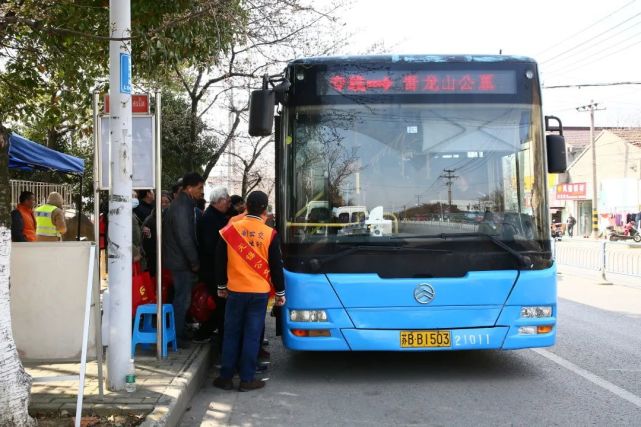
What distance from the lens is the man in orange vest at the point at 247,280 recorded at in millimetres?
5812

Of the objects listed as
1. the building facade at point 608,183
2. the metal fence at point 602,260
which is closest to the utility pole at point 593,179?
the building facade at point 608,183

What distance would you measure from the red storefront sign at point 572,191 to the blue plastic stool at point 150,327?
4621 cm

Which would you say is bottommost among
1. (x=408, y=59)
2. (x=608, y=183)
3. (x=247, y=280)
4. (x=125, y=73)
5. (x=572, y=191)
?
(x=247, y=280)

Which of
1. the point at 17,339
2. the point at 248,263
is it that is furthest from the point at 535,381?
the point at 17,339

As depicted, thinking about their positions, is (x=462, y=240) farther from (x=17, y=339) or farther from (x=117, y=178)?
(x=17, y=339)

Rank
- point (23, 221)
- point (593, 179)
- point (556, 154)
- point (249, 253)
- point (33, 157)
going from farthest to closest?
point (593, 179) < point (23, 221) < point (33, 157) < point (556, 154) < point (249, 253)

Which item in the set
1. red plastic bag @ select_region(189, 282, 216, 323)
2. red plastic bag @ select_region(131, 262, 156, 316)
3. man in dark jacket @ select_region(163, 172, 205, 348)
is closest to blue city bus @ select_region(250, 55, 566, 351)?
man in dark jacket @ select_region(163, 172, 205, 348)

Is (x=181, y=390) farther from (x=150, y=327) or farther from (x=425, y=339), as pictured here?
(x=425, y=339)

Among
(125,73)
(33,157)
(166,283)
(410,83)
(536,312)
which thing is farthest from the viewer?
(33,157)

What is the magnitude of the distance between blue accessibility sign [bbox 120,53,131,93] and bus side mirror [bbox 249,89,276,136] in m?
1.20

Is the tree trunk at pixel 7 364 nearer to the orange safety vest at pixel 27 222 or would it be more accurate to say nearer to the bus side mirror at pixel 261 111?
the bus side mirror at pixel 261 111

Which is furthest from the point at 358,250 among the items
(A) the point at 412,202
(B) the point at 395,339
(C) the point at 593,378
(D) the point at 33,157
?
(D) the point at 33,157

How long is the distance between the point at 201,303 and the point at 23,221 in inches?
169

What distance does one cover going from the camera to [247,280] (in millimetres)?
5816
